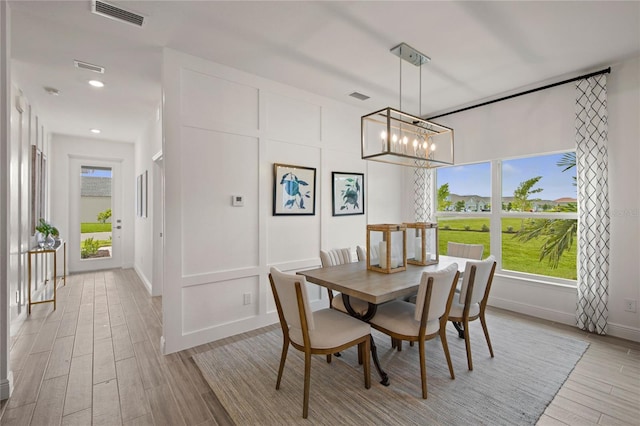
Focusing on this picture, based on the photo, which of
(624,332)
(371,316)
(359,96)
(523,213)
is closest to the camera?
(371,316)

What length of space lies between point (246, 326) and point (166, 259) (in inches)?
44.9

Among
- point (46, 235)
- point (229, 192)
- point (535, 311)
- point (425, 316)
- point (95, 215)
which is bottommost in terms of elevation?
point (535, 311)

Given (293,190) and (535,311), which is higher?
(293,190)

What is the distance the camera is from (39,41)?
257cm

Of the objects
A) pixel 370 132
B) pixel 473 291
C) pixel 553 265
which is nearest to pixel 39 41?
pixel 370 132

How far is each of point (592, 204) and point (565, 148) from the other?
72cm

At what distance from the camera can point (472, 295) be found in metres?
2.43

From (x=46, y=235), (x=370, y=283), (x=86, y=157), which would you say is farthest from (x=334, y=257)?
(x=86, y=157)

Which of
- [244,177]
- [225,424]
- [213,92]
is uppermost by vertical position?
[213,92]

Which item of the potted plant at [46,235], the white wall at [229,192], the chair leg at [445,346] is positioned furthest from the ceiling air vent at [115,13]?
the chair leg at [445,346]

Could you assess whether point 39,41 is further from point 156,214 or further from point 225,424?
point 225,424

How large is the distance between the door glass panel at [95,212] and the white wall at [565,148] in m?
6.88

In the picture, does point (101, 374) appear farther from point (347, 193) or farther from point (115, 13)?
point (347, 193)

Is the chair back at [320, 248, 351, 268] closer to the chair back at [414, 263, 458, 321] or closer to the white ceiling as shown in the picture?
the chair back at [414, 263, 458, 321]
